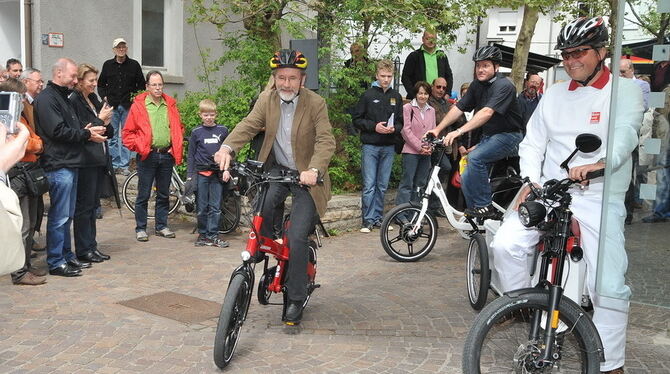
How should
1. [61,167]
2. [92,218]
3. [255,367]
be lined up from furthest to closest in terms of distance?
[92,218] < [61,167] < [255,367]

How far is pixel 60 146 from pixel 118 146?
4694 millimetres

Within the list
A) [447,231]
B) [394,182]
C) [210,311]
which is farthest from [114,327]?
[394,182]

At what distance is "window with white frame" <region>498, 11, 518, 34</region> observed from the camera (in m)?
40.0

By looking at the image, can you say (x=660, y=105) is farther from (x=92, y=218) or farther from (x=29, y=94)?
(x=29, y=94)

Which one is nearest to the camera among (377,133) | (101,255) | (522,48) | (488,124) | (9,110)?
(9,110)

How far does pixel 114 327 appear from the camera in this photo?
18.7 ft

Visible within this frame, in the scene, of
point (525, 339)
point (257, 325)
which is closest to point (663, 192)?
point (525, 339)

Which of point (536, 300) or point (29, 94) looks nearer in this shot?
point (536, 300)

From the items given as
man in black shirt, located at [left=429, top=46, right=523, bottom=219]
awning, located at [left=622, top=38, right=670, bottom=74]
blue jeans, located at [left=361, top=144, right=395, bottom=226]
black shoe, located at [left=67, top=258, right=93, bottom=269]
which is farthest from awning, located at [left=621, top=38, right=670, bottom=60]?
blue jeans, located at [left=361, top=144, right=395, bottom=226]

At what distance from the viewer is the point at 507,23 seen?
4025cm

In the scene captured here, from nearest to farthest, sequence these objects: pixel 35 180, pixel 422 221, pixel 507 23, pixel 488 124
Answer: pixel 35 180, pixel 488 124, pixel 422 221, pixel 507 23

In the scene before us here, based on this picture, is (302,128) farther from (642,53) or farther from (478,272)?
(642,53)

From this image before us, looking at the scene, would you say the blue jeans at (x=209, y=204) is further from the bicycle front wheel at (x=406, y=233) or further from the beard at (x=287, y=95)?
the beard at (x=287, y=95)

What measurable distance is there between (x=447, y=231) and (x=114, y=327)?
18.8 ft
